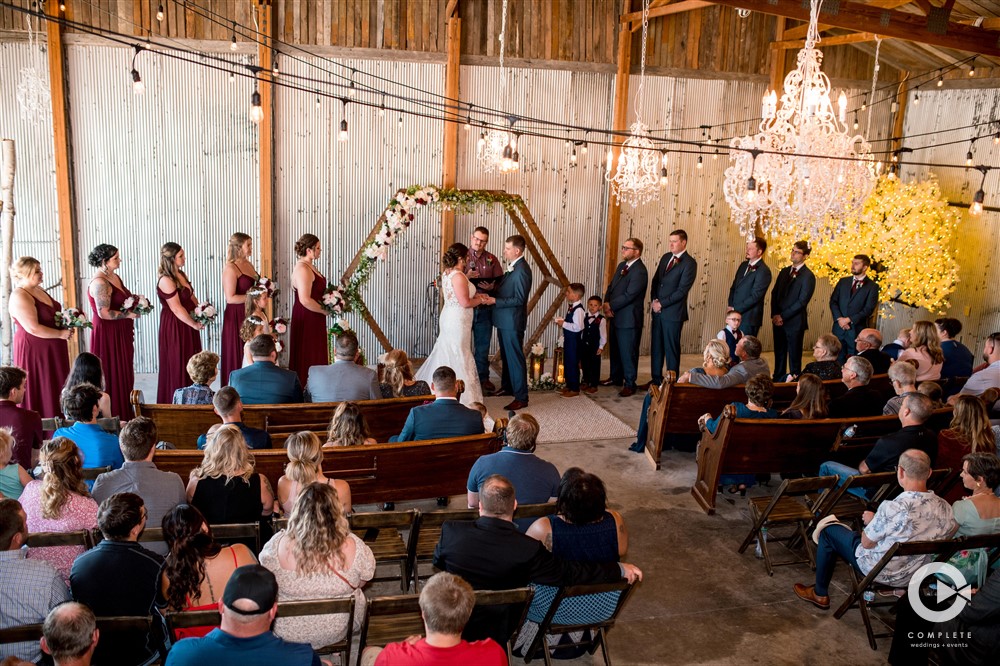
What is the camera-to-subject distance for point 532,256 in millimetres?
11016

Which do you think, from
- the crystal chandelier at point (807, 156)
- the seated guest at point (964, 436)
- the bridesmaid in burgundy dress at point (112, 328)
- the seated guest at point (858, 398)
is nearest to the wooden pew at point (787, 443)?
the seated guest at point (858, 398)

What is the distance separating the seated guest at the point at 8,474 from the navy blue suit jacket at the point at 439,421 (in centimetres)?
245

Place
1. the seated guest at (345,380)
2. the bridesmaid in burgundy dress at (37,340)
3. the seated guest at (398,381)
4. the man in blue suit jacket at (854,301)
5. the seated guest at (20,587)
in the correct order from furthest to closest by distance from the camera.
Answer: the man in blue suit jacket at (854,301) < the bridesmaid in burgundy dress at (37,340) < the seated guest at (398,381) < the seated guest at (345,380) < the seated guest at (20,587)

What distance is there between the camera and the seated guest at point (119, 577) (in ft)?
12.5

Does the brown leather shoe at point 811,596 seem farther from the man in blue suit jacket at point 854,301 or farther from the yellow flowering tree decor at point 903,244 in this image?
the yellow flowering tree decor at point 903,244

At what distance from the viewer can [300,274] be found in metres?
8.75

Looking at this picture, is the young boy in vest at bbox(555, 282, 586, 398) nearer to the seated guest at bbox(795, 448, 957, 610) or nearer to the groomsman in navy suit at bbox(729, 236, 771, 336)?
the groomsman in navy suit at bbox(729, 236, 771, 336)

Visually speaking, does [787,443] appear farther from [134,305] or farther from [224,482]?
[134,305]

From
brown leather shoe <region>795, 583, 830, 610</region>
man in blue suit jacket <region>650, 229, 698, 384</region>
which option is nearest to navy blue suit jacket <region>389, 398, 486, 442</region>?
brown leather shoe <region>795, 583, 830, 610</region>

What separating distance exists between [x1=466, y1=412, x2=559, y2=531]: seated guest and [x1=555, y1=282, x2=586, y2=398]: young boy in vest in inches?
187

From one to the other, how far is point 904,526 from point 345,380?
4166mm

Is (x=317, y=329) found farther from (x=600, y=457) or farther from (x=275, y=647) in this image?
(x=275, y=647)

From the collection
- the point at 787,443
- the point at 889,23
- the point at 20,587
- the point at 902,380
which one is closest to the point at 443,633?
the point at 20,587

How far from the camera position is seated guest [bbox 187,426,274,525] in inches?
184
